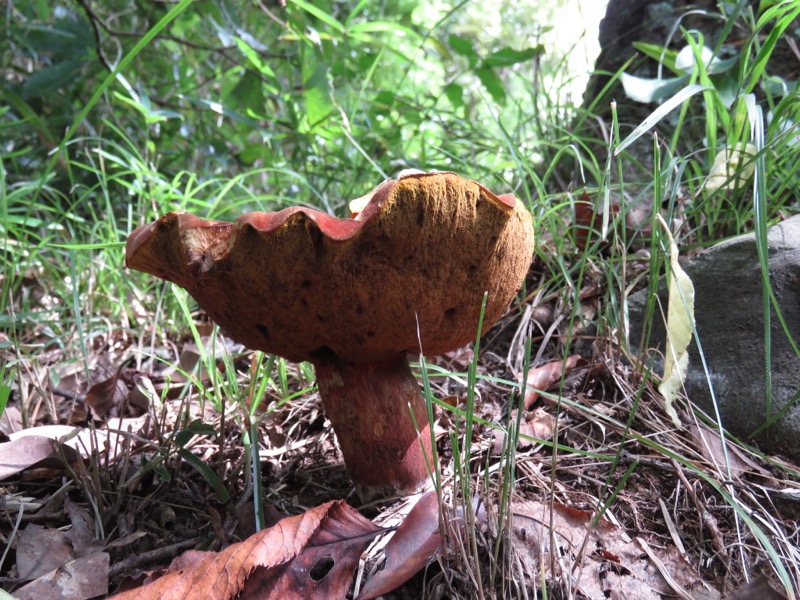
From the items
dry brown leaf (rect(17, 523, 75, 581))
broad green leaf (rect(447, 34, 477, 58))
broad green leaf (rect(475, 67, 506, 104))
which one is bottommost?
dry brown leaf (rect(17, 523, 75, 581))

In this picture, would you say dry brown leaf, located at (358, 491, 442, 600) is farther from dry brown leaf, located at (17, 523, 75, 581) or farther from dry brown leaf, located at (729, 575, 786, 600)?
dry brown leaf, located at (17, 523, 75, 581)

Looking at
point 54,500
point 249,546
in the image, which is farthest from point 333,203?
point 249,546

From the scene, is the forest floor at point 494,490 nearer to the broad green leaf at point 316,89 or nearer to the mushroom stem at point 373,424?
the mushroom stem at point 373,424

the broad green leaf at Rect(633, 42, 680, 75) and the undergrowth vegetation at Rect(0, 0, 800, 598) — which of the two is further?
the broad green leaf at Rect(633, 42, 680, 75)

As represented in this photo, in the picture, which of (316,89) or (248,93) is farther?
(248,93)

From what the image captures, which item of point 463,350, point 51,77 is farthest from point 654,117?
point 51,77

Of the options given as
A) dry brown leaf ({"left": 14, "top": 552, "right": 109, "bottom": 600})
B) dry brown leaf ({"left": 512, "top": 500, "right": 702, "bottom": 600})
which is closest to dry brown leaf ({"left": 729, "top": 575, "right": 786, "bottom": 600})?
dry brown leaf ({"left": 512, "top": 500, "right": 702, "bottom": 600})

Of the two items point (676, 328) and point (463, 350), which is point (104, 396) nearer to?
point (463, 350)

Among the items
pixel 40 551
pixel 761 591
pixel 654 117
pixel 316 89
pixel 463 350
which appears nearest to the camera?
pixel 761 591
